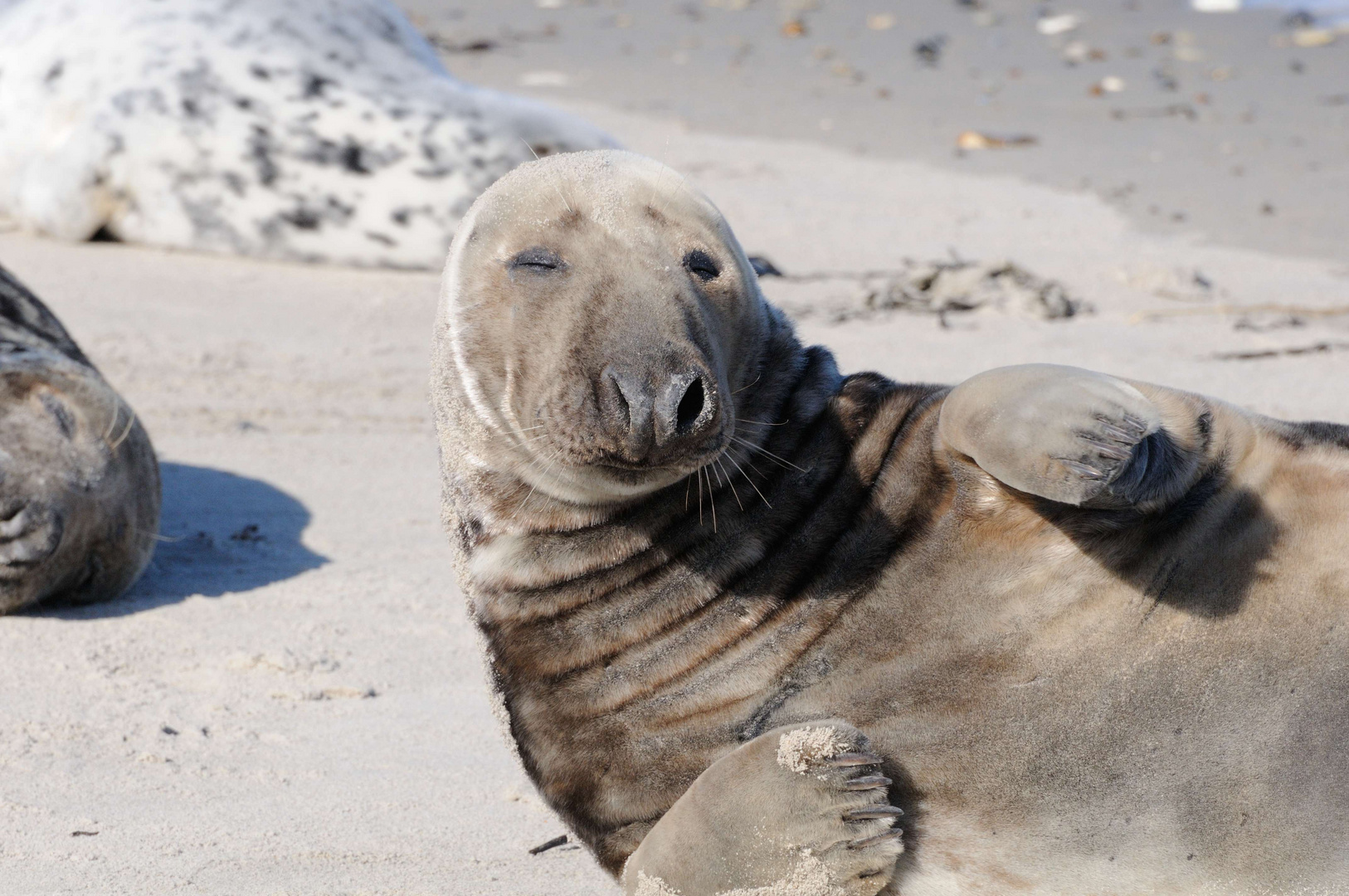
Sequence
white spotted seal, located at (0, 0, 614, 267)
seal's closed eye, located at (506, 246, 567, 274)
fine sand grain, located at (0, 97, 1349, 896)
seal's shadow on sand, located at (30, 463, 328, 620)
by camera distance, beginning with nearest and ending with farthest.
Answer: seal's closed eye, located at (506, 246, 567, 274), fine sand grain, located at (0, 97, 1349, 896), seal's shadow on sand, located at (30, 463, 328, 620), white spotted seal, located at (0, 0, 614, 267)

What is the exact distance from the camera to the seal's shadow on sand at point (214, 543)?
162 inches

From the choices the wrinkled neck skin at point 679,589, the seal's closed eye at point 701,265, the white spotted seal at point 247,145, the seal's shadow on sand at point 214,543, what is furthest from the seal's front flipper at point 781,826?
the white spotted seal at point 247,145

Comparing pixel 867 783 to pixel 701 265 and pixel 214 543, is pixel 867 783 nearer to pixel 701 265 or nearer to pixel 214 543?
pixel 701 265

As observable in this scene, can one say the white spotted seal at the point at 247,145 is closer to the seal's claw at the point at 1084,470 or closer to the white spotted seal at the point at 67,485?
the white spotted seal at the point at 67,485

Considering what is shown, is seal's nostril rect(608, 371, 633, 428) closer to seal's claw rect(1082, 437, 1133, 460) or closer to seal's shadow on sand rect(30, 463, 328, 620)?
seal's claw rect(1082, 437, 1133, 460)

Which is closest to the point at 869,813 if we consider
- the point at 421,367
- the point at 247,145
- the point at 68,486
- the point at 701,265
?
the point at 701,265

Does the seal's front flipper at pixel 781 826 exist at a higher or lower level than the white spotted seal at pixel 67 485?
higher

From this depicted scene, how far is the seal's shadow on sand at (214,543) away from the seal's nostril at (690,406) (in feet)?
7.57

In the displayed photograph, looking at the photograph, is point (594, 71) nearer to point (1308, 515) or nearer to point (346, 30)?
point (346, 30)

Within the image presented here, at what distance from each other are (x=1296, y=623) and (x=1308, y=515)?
0.17 metres

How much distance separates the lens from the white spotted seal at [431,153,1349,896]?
213 cm

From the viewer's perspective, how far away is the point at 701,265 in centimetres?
249

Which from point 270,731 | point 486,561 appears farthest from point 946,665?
point 270,731

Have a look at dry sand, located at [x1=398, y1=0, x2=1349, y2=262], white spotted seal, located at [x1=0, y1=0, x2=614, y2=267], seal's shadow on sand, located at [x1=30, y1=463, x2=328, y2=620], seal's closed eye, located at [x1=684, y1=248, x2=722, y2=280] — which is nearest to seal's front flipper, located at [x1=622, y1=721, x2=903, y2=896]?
seal's closed eye, located at [x1=684, y1=248, x2=722, y2=280]
